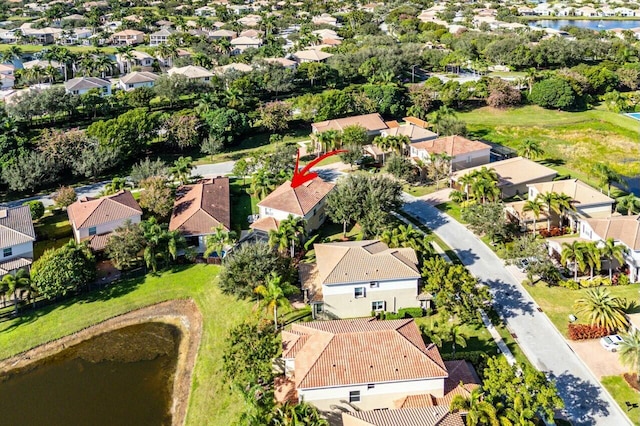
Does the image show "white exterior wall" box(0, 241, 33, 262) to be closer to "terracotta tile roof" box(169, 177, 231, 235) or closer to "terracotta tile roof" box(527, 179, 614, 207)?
"terracotta tile roof" box(169, 177, 231, 235)

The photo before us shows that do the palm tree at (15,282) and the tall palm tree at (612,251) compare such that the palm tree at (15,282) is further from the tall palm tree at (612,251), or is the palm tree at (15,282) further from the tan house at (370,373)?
the tall palm tree at (612,251)

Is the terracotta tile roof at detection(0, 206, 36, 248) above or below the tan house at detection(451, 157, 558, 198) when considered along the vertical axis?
below

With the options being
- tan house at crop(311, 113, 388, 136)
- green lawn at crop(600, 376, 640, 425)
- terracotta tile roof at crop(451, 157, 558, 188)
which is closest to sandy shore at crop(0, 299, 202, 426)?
green lawn at crop(600, 376, 640, 425)

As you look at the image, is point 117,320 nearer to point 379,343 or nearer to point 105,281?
point 105,281

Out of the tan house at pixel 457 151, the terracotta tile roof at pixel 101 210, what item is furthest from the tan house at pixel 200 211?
the tan house at pixel 457 151

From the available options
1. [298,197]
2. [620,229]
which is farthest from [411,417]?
[298,197]

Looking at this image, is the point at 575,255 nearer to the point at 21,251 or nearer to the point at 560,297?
the point at 560,297
